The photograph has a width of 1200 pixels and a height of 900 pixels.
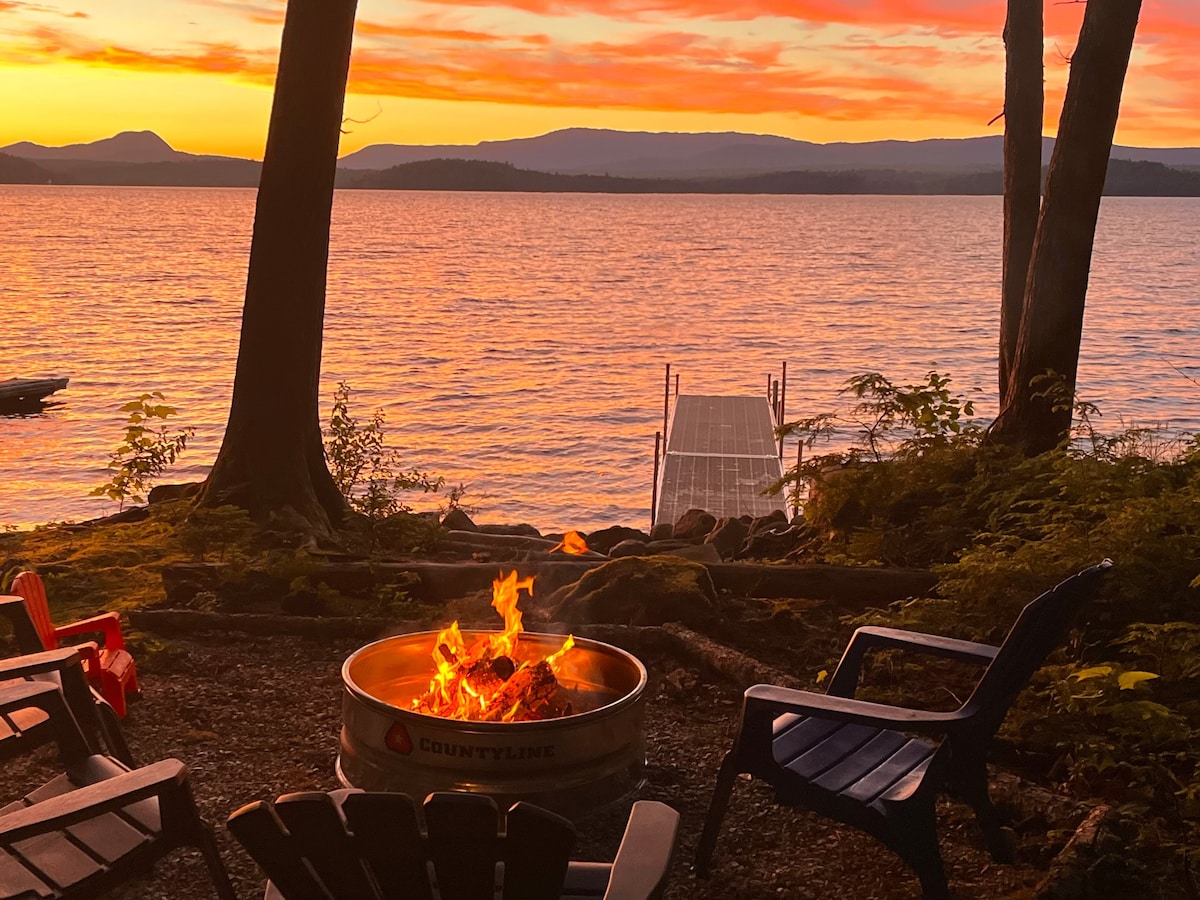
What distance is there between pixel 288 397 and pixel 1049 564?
581 centimetres

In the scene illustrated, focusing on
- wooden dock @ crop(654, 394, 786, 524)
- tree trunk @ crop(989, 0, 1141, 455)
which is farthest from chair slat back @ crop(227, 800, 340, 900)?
wooden dock @ crop(654, 394, 786, 524)

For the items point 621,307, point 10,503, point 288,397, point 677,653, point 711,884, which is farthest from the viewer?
point 621,307

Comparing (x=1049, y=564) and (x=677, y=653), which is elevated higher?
(x=1049, y=564)

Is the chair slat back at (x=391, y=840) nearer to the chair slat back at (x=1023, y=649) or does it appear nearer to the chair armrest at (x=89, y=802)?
the chair armrest at (x=89, y=802)

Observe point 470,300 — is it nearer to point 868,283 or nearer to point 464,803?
point 868,283

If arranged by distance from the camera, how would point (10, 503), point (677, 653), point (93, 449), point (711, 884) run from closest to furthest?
point (711, 884), point (677, 653), point (10, 503), point (93, 449)

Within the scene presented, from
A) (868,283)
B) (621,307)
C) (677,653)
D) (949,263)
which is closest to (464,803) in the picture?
(677,653)

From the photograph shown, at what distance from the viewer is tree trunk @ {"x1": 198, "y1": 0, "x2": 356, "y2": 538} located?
910 centimetres

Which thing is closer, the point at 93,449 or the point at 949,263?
the point at 93,449

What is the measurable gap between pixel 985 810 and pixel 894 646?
2.26 ft

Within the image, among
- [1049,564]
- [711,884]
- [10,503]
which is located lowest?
[10,503]

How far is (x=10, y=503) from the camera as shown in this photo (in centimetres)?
2167

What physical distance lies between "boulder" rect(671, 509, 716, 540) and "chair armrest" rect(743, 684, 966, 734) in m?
11.0

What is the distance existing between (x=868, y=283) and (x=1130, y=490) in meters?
83.1
